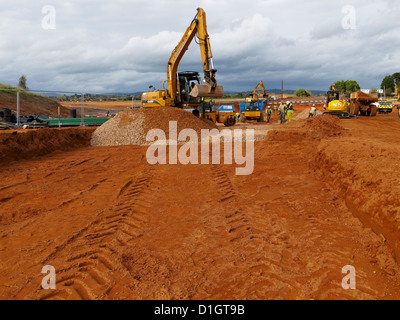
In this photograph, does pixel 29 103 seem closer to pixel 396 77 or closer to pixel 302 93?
pixel 302 93

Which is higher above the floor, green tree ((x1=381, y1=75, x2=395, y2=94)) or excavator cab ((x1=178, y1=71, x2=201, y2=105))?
green tree ((x1=381, y1=75, x2=395, y2=94))

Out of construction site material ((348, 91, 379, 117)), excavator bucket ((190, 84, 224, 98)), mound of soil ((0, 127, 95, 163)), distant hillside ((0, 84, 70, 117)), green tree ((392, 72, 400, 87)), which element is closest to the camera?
mound of soil ((0, 127, 95, 163))

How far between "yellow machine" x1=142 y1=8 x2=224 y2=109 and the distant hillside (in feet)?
48.3

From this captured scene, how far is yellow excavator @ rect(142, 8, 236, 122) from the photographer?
50.6 ft

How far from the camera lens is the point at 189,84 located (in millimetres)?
17547

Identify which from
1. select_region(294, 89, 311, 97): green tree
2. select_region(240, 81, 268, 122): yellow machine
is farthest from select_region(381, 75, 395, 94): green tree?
select_region(240, 81, 268, 122): yellow machine

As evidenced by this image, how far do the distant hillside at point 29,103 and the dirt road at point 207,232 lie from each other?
70.7 feet

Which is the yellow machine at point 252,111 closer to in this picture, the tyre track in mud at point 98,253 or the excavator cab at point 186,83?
the excavator cab at point 186,83

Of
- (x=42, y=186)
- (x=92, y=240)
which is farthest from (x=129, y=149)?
(x=92, y=240)

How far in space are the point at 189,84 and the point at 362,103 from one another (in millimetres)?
18295

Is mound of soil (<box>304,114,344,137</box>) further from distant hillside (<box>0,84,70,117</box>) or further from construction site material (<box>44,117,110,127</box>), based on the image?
distant hillside (<box>0,84,70,117</box>)

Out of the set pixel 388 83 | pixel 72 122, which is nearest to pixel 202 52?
pixel 72 122
